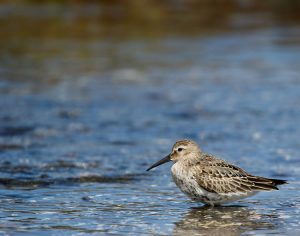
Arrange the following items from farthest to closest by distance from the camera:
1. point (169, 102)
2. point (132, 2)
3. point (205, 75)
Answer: point (132, 2) < point (205, 75) < point (169, 102)

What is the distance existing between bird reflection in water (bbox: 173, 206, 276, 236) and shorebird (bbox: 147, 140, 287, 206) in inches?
7.0

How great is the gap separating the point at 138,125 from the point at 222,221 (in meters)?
6.19

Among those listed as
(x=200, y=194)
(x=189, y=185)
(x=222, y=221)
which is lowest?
(x=222, y=221)

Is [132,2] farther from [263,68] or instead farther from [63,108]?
[63,108]

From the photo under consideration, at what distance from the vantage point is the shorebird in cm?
945

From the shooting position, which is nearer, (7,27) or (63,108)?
(63,108)

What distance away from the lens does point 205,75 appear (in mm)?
19969

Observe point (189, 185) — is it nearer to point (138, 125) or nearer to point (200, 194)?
point (200, 194)

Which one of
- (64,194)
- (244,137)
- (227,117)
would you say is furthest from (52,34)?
(64,194)

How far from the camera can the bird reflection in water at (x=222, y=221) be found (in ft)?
28.0

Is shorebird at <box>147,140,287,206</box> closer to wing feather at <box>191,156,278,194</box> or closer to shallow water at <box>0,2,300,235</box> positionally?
wing feather at <box>191,156,278,194</box>

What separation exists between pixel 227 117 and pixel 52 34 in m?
12.4

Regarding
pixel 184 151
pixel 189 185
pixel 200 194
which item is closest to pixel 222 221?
pixel 200 194

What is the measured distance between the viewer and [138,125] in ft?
49.2
